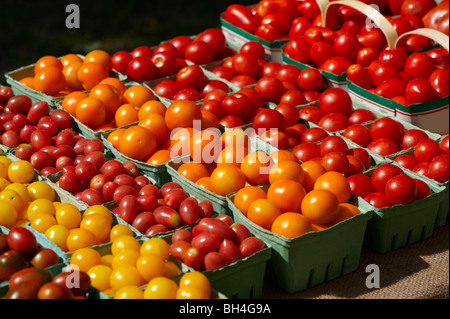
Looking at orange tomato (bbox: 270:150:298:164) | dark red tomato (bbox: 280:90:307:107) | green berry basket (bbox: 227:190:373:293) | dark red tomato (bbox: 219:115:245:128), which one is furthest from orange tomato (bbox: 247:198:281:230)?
dark red tomato (bbox: 280:90:307:107)

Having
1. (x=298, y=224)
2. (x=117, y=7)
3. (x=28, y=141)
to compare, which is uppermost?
(x=298, y=224)

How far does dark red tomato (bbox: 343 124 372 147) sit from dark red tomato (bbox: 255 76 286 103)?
459 mm

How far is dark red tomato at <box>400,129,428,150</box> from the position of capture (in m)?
2.65

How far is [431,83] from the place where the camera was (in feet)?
9.79

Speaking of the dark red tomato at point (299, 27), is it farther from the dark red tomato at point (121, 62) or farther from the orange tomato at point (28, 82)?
the orange tomato at point (28, 82)

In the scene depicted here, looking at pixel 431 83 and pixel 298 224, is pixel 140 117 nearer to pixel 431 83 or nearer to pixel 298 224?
pixel 298 224

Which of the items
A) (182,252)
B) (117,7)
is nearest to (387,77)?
(182,252)

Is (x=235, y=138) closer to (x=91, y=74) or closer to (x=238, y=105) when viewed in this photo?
(x=238, y=105)

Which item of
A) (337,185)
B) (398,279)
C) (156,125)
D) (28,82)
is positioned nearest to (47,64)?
A: (28,82)

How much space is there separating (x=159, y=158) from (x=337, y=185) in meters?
0.73

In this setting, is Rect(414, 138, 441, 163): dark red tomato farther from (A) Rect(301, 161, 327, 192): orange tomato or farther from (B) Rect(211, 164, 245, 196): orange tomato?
(B) Rect(211, 164, 245, 196): orange tomato

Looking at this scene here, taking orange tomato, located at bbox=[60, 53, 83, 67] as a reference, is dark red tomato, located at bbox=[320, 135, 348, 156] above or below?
above

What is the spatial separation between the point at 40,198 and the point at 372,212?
3.71 feet

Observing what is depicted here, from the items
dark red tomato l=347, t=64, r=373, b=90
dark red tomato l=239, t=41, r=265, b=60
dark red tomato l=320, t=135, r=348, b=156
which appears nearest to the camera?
dark red tomato l=320, t=135, r=348, b=156
